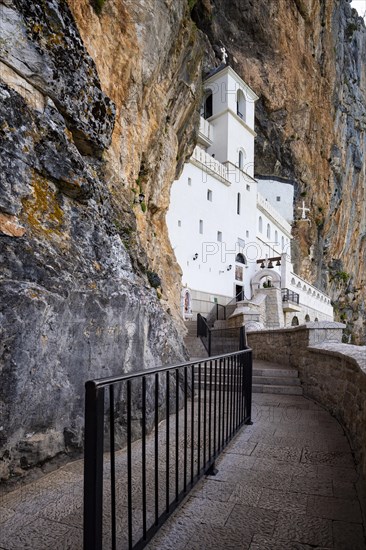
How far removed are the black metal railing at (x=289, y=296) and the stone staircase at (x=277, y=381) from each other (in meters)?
16.9

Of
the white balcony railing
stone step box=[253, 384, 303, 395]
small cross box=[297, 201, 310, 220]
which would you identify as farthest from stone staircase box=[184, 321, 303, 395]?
small cross box=[297, 201, 310, 220]

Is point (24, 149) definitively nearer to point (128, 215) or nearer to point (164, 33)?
point (128, 215)

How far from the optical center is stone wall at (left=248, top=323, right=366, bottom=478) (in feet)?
12.4

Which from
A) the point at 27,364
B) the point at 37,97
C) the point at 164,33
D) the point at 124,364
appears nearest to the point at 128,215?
the point at 37,97

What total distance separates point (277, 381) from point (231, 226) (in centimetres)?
1996

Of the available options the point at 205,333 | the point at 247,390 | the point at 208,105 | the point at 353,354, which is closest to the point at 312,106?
the point at 208,105

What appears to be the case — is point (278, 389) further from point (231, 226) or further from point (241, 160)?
point (241, 160)

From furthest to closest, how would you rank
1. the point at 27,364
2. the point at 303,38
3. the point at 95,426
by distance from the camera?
the point at 303,38 → the point at 27,364 → the point at 95,426

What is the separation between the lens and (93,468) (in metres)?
1.62

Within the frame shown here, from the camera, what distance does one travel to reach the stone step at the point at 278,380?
7.52 meters

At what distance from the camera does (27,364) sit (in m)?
3.29

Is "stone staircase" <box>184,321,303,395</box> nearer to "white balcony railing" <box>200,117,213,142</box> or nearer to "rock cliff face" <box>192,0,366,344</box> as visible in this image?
"white balcony railing" <box>200,117,213,142</box>

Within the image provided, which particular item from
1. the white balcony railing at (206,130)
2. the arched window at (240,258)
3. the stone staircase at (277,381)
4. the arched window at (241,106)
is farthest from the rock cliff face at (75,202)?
the arched window at (241,106)

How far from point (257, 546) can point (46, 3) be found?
6169 millimetres
